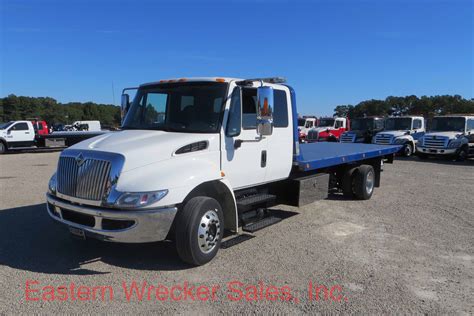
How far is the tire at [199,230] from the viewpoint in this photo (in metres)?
4.44

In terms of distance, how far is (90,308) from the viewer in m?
3.68

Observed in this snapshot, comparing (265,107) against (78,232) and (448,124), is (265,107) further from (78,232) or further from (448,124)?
(448,124)

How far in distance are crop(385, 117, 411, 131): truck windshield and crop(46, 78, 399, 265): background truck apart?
16590mm

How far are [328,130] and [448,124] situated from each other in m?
7.82

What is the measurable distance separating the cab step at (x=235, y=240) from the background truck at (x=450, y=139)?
15.9 meters

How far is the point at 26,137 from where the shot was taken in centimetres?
2366

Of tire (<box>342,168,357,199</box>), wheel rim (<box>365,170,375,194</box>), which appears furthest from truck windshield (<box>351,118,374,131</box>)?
tire (<box>342,168,357,199</box>)

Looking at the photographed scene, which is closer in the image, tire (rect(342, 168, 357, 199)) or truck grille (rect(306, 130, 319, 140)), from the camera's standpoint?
tire (rect(342, 168, 357, 199))

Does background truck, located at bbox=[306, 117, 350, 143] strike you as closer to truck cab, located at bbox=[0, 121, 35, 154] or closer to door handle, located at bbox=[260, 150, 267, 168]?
truck cab, located at bbox=[0, 121, 35, 154]

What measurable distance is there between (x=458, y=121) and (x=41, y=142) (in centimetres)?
2407

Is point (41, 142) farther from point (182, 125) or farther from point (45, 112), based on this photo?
point (45, 112)

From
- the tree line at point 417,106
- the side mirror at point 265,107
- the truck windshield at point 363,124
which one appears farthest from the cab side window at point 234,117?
the tree line at point 417,106

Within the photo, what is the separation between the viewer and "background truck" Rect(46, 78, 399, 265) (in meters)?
4.25

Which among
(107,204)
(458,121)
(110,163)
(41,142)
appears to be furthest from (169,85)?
(41,142)
